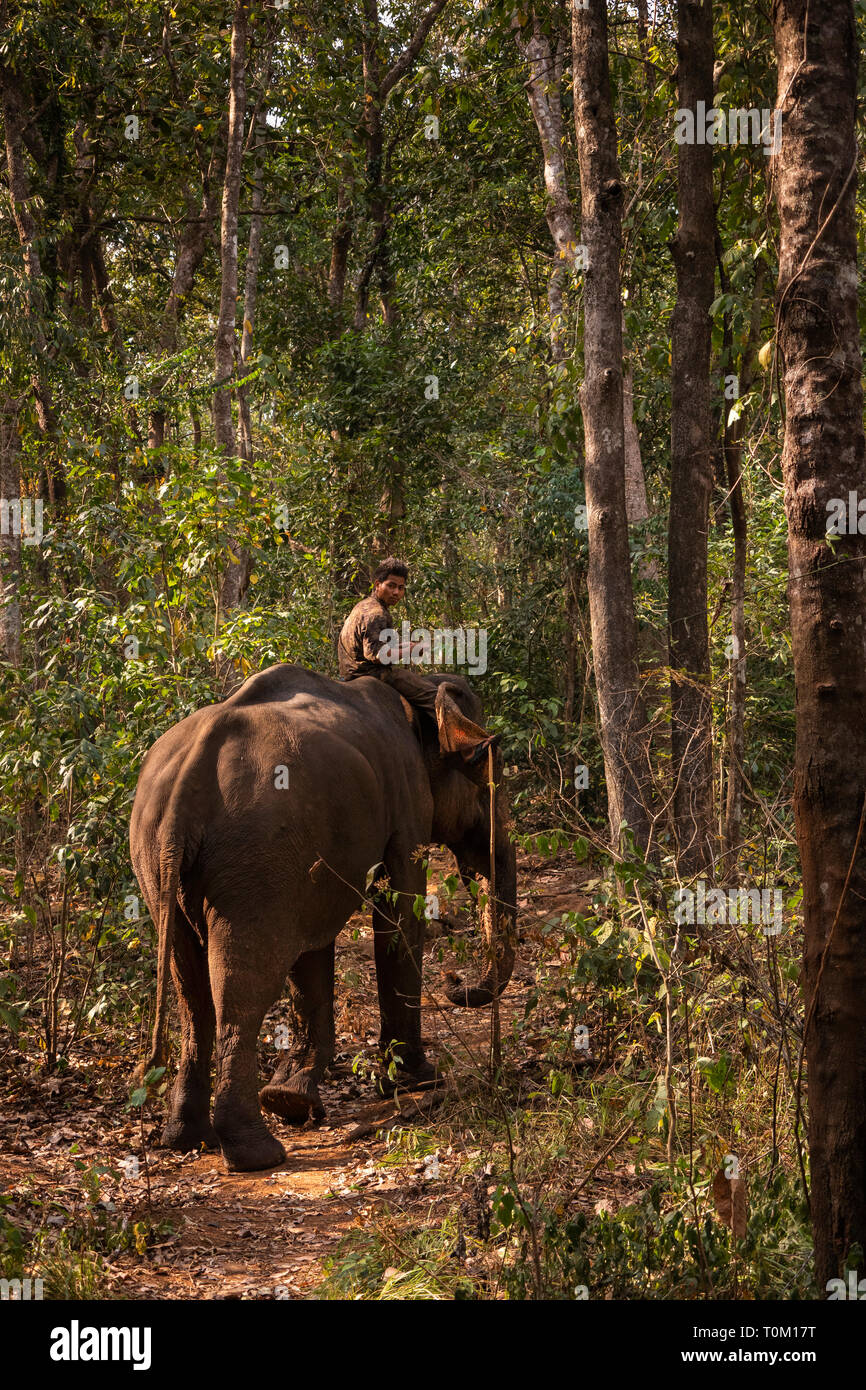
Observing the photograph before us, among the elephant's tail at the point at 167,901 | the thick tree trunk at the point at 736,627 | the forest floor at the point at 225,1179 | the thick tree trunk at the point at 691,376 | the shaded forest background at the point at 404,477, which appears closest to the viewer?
the forest floor at the point at 225,1179

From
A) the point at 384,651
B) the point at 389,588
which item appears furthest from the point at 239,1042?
the point at 389,588

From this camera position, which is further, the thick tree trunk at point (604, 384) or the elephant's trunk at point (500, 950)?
the thick tree trunk at point (604, 384)

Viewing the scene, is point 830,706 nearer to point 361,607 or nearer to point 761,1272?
point 761,1272

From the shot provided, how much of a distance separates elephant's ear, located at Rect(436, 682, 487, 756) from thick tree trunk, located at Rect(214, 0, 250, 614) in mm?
2590

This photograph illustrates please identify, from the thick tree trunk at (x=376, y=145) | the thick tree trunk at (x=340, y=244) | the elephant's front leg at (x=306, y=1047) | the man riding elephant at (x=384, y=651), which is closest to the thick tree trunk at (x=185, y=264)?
the thick tree trunk at (x=340, y=244)

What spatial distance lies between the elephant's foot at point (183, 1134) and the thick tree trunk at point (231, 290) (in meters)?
4.38

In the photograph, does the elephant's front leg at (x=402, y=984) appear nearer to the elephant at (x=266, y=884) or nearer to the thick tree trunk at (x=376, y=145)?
the elephant at (x=266, y=884)

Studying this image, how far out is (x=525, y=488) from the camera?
12.6 metres

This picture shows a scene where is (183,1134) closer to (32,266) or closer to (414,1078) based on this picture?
(414,1078)

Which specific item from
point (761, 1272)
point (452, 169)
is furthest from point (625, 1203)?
point (452, 169)

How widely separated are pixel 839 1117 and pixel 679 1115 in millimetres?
1600

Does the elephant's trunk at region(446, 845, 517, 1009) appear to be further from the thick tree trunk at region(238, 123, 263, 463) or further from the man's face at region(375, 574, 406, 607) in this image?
the thick tree trunk at region(238, 123, 263, 463)

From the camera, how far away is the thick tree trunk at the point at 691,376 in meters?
7.66

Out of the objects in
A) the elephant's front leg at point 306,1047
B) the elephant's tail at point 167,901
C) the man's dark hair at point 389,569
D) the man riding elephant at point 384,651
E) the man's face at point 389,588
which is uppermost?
the man's dark hair at point 389,569
